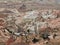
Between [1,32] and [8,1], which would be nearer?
[1,32]

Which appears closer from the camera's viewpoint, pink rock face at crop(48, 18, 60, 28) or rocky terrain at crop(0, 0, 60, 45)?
rocky terrain at crop(0, 0, 60, 45)

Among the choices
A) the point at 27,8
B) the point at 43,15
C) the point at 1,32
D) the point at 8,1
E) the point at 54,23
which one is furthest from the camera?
the point at 8,1

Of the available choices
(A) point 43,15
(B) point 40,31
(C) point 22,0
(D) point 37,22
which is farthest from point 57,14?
(C) point 22,0

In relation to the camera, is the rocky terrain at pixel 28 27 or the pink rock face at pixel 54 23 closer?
the rocky terrain at pixel 28 27

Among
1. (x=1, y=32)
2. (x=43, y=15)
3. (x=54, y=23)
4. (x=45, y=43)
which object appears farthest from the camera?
(x=43, y=15)

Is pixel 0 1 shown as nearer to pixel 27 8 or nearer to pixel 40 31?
pixel 27 8

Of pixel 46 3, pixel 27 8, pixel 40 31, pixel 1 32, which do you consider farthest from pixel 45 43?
pixel 46 3

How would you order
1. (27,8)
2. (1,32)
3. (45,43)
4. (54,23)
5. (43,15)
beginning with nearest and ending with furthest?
(45,43), (1,32), (54,23), (43,15), (27,8)

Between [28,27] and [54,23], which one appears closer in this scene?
[28,27]

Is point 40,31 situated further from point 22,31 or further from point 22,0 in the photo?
point 22,0
